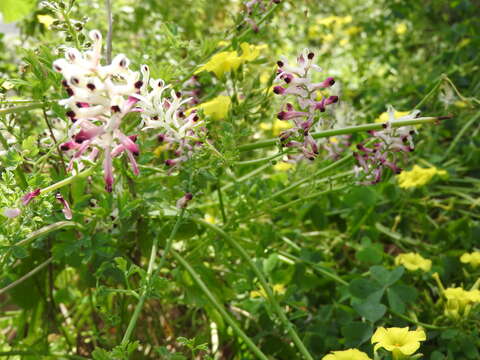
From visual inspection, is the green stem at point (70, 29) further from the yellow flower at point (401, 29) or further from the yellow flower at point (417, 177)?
the yellow flower at point (401, 29)

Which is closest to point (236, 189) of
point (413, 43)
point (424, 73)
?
point (424, 73)

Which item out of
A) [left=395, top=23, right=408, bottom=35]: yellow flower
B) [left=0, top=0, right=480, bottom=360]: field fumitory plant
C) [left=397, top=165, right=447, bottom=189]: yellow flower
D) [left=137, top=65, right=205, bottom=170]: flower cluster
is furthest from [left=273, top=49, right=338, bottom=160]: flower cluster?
[left=395, top=23, right=408, bottom=35]: yellow flower

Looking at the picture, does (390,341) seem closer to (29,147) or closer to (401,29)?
(29,147)

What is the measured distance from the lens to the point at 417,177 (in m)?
1.49

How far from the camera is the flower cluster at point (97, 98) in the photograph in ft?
2.24

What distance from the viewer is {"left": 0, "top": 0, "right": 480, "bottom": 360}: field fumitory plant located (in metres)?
0.84

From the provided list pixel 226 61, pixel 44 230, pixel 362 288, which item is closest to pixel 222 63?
pixel 226 61

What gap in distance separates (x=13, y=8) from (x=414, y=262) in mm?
1055

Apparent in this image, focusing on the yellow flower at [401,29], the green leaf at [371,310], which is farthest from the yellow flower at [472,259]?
the yellow flower at [401,29]

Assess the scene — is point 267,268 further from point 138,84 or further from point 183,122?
point 138,84

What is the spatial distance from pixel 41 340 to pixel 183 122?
679 millimetres

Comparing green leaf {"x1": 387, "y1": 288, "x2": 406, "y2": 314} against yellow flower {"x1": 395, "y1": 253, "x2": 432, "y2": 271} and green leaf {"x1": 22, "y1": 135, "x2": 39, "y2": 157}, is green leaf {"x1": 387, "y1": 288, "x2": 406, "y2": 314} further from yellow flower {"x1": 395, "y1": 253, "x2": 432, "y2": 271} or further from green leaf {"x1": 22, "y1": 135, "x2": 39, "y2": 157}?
green leaf {"x1": 22, "y1": 135, "x2": 39, "y2": 157}

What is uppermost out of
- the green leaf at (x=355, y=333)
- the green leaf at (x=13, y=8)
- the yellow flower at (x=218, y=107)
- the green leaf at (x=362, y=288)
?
the green leaf at (x=13, y=8)

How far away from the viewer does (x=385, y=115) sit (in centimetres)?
152
